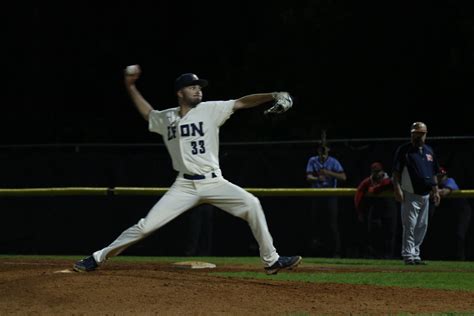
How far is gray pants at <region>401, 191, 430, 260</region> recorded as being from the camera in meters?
14.3

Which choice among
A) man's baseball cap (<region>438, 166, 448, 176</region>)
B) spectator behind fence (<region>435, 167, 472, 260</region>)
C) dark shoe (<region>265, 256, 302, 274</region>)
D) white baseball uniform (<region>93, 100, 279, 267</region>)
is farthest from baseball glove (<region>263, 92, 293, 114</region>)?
spectator behind fence (<region>435, 167, 472, 260</region>)

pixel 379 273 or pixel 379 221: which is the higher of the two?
pixel 379 221

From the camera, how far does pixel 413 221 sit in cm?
1434

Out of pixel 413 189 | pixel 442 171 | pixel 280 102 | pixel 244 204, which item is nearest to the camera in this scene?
pixel 280 102

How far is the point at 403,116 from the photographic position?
20.9 metres

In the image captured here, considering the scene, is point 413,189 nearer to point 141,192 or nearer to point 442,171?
point 442,171

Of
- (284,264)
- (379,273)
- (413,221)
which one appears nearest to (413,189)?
(413,221)

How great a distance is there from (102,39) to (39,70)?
5.20 ft

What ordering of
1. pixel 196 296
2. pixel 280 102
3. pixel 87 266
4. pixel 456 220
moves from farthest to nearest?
1. pixel 456 220
2. pixel 87 266
3. pixel 280 102
4. pixel 196 296

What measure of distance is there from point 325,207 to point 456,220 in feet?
6.54

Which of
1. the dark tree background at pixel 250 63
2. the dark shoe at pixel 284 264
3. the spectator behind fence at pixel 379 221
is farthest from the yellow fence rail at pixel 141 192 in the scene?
the dark shoe at pixel 284 264

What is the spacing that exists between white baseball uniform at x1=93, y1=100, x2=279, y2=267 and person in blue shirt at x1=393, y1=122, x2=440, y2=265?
4390 millimetres

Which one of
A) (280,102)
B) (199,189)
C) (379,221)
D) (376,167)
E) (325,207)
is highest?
(280,102)

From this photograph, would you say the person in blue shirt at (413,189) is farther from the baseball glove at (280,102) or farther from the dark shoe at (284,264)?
the baseball glove at (280,102)
